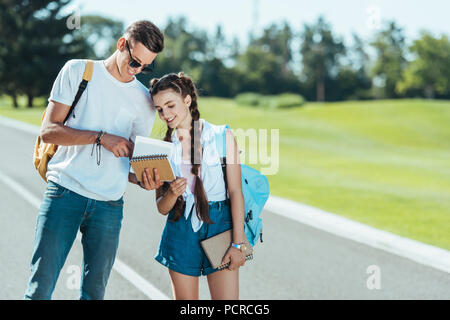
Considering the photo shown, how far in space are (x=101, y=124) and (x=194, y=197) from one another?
66cm

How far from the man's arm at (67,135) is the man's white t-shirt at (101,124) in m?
0.08

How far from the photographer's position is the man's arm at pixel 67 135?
2.81 metres

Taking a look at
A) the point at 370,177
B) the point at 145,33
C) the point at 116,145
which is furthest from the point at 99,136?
the point at 370,177

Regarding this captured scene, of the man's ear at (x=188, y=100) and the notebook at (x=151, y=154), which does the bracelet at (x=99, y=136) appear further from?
the man's ear at (x=188, y=100)

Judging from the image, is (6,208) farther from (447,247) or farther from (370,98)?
(370,98)

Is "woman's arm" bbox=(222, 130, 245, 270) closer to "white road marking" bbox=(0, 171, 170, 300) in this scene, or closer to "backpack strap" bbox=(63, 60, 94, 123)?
"backpack strap" bbox=(63, 60, 94, 123)

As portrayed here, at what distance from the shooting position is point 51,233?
302cm

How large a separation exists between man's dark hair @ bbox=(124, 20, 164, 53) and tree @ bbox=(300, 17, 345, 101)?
89.7 meters

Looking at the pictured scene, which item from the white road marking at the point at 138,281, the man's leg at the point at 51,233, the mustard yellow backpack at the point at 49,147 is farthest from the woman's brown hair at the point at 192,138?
the white road marking at the point at 138,281

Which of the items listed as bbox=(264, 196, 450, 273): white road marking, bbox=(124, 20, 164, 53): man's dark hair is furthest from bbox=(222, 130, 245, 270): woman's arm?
bbox=(264, 196, 450, 273): white road marking

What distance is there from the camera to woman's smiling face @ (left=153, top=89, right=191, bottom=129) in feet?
9.52

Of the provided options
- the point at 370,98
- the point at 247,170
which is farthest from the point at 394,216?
the point at 370,98
